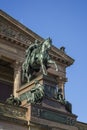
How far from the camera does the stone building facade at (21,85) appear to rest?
14625 millimetres

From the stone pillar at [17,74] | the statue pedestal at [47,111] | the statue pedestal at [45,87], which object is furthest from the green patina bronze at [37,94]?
the stone pillar at [17,74]

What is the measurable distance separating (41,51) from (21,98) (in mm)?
2399

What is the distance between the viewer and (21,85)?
27266 millimetres

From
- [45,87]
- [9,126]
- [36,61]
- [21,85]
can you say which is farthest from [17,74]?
[9,126]

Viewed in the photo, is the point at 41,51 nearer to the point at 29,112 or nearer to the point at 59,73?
the point at 29,112

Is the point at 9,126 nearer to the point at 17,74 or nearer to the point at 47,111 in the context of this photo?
the point at 47,111

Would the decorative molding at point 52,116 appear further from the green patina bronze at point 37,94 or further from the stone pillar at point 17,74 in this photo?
the stone pillar at point 17,74

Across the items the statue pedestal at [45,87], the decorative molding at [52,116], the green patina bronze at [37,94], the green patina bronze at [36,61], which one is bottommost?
the decorative molding at [52,116]

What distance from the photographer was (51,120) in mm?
14961

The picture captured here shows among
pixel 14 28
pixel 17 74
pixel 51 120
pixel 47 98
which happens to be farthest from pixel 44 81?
pixel 14 28

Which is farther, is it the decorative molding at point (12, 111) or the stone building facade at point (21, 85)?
the decorative molding at point (12, 111)

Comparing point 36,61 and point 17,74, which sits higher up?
point 17,74

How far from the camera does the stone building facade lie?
576 inches

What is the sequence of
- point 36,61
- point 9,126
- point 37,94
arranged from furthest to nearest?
point 36,61, point 37,94, point 9,126
